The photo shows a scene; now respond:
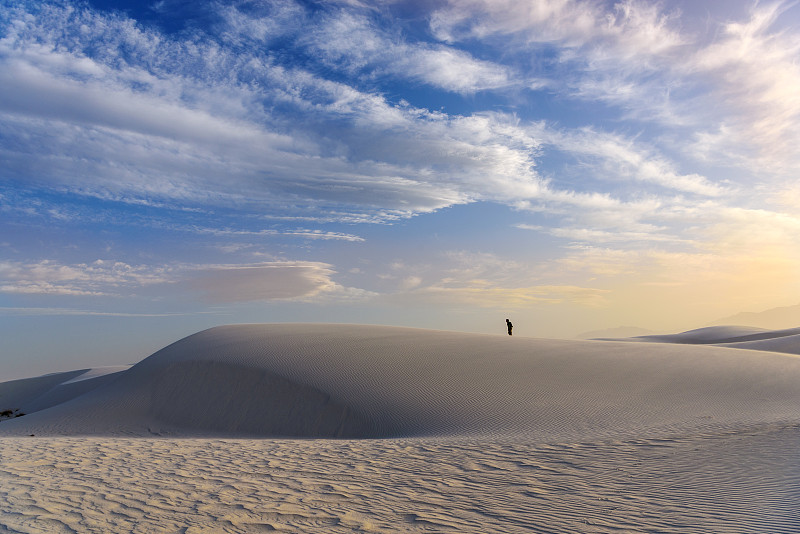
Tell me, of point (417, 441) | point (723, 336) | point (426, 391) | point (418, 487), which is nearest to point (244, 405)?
point (426, 391)

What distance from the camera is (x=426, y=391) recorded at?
13.7m

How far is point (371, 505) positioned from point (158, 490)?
8.60 ft

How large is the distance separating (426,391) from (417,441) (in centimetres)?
376

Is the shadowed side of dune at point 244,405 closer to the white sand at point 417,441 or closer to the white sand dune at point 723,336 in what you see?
the white sand at point 417,441

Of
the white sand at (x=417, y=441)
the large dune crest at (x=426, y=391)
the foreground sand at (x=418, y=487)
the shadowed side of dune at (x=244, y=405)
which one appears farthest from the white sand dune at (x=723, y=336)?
the foreground sand at (x=418, y=487)

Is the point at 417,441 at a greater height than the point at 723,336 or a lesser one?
lesser

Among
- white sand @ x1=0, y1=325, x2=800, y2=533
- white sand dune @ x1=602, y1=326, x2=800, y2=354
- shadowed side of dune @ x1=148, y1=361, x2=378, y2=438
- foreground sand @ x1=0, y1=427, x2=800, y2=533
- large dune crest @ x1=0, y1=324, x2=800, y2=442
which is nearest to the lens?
foreground sand @ x1=0, y1=427, x2=800, y2=533

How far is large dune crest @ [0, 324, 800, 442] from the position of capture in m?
11.5

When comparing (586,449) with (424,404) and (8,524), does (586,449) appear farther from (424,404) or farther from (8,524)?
(8,524)

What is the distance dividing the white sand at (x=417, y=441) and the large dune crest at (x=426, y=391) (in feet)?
0.25

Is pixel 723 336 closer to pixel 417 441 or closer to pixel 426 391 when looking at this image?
pixel 426 391

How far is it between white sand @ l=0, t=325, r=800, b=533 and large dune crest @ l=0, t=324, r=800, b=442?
3.0 inches

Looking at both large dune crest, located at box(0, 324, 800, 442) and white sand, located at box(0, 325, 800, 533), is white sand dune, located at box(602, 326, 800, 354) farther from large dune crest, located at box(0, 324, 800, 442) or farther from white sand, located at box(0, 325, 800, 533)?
white sand, located at box(0, 325, 800, 533)

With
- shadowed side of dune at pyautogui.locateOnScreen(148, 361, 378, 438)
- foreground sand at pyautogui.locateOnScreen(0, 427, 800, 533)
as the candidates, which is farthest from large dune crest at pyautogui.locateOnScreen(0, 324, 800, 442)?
foreground sand at pyautogui.locateOnScreen(0, 427, 800, 533)
